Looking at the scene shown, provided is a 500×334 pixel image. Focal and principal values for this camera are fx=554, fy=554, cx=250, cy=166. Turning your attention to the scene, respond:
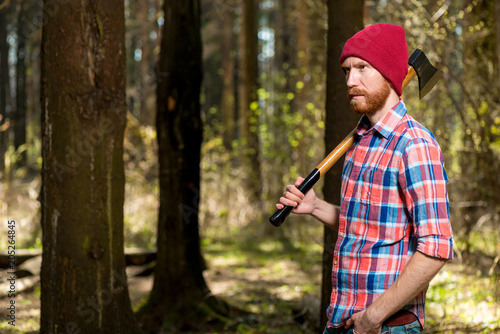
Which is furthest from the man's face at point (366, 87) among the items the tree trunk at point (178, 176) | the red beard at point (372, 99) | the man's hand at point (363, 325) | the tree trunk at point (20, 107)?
the tree trunk at point (20, 107)

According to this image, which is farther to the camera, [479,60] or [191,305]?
[479,60]

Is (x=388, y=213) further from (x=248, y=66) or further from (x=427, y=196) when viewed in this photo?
(x=248, y=66)

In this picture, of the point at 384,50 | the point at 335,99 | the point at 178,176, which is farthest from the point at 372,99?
the point at 178,176

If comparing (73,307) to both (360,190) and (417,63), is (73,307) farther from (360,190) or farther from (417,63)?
(417,63)

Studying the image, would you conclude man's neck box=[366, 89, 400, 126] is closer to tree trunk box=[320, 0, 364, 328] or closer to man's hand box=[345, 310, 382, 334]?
man's hand box=[345, 310, 382, 334]

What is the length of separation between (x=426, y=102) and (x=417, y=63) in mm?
4579

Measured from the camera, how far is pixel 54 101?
Result: 3521mm

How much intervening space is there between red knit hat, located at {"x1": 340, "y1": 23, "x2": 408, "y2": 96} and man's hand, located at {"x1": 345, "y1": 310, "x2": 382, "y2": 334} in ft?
3.07

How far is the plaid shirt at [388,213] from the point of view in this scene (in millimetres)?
2049

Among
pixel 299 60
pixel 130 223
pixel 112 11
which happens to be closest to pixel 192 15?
pixel 112 11

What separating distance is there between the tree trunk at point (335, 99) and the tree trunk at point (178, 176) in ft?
5.55

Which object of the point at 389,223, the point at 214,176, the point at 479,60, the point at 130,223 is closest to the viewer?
the point at 389,223

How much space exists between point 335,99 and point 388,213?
191 cm

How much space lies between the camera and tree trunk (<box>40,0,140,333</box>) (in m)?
3.51
